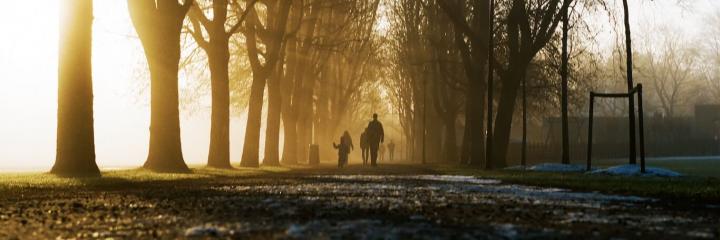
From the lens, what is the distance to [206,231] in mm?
6781

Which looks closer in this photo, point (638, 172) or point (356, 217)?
point (356, 217)

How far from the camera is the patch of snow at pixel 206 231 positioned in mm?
6619

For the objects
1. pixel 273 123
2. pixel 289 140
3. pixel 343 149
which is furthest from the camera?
pixel 289 140

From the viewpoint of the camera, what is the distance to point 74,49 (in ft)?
65.7

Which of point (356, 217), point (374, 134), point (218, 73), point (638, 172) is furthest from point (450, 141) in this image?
point (356, 217)

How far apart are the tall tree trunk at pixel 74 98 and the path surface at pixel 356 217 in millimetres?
8114

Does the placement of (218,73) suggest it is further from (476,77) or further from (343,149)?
(476,77)

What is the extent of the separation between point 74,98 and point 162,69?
4151mm

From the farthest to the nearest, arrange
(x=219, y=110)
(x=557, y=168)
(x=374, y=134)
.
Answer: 1. (x=374, y=134)
2. (x=219, y=110)
3. (x=557, y=168)

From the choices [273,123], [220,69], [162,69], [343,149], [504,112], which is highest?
[220,69]

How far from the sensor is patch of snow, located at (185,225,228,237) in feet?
21.7

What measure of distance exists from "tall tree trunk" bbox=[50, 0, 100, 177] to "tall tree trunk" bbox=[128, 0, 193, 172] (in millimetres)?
3351

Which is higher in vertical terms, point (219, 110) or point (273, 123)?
point (219, 110)

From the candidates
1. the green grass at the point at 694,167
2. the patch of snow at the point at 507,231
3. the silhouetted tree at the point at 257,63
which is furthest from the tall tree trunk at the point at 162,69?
the patch of snow at the point at 507,231
